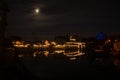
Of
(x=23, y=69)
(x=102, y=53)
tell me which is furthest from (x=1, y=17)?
(x=102, y=53)

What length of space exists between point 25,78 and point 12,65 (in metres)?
3.44

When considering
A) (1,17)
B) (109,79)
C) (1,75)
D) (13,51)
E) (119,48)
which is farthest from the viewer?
(119,48)

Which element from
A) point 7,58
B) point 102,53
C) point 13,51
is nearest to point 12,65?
point 7,58

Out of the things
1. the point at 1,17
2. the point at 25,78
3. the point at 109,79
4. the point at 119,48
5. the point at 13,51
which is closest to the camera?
the point at 25,78

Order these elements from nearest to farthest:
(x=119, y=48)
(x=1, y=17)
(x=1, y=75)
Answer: (x=1, y=75) → (x=1, y=17) → (x=119, y=48)

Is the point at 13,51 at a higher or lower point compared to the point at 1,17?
lower

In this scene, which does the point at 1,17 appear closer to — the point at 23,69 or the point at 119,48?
the point at 23,69

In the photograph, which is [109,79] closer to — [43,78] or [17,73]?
[43,78]

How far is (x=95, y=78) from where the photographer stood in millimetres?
26016

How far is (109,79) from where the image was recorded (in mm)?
25469

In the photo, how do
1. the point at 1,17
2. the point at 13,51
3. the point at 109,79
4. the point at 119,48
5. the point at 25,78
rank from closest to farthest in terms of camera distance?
1. the point at 25,78
2. the point at 1,17
3. the point at 109,79
4. the point at 13,51
5. the point at 119,48

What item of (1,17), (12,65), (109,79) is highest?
(1,17)

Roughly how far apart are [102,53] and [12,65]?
46.8 meters

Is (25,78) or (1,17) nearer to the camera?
(25,78)
